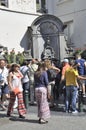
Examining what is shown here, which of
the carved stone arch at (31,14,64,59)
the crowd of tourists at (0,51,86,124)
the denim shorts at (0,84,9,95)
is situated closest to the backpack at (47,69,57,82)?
the crowd of tourists at (0,51,86,124)

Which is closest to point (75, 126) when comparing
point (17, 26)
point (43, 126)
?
point (43, 126)

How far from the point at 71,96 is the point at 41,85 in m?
1.84

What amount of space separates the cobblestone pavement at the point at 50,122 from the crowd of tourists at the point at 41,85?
0.78ft

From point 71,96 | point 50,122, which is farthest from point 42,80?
point 71,96

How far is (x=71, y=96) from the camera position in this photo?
513 inches

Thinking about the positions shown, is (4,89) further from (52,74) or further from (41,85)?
(41,85)

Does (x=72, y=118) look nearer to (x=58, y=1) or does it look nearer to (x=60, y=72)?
(x=60, y=72)

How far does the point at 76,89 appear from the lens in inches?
508

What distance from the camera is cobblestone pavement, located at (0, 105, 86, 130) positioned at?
1075 centimetres

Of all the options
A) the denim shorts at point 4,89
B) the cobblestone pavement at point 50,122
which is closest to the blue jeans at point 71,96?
the cobblestone pavement at point 50,122

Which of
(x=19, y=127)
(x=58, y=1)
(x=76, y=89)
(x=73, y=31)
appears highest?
(x=58, y=1)

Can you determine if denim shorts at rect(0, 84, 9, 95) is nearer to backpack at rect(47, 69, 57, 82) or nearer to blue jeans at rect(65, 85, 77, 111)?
backpack at rect(47, 69, 57, 82)

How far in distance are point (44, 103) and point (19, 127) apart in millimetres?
1056

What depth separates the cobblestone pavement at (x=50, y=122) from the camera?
10.8 m
